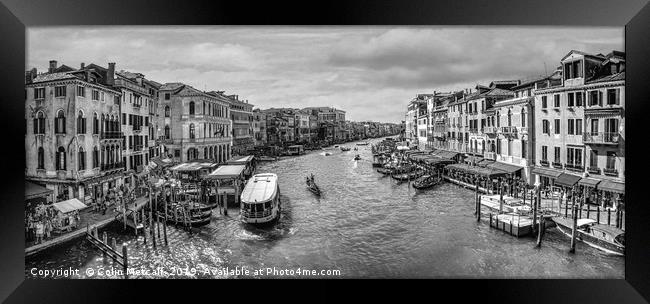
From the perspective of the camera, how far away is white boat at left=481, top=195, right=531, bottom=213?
963 centimetres

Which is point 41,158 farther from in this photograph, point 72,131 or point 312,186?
point 312,186

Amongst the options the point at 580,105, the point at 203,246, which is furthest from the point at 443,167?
the point at 203,246

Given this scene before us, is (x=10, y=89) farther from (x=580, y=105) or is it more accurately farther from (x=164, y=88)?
(x=580, y=105)

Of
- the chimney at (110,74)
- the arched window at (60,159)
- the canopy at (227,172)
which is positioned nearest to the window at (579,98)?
the canopy at (227,172)

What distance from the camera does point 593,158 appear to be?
850cm

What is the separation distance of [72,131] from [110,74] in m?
Answer: 1.39

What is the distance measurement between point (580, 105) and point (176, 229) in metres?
11.5

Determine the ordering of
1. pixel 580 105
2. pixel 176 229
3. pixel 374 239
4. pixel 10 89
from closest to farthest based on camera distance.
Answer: pixel 10 89
pixel 374 239
pixel 580 105
pixel 176 229

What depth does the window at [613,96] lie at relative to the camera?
7641 mm

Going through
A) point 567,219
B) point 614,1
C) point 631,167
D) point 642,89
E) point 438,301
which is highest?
point 614,1

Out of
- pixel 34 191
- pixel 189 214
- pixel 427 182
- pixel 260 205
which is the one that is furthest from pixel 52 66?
pixel 427 182

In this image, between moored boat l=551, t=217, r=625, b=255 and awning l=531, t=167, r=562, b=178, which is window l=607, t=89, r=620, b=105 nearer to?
awning l=531, t=167, r=562, b=178

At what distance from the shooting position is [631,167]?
6.02 meters

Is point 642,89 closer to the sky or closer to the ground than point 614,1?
closer to the ground
